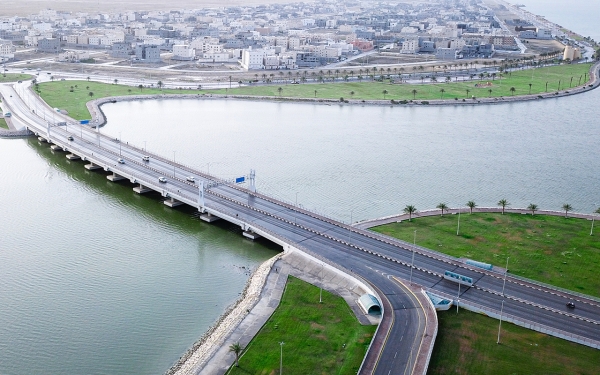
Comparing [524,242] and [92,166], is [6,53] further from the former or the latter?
[524,242]

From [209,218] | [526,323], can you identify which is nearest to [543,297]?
[526,323]

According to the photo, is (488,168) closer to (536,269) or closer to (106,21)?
(536,269)

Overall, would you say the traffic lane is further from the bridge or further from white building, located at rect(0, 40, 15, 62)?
white building, located at rect(0, 40, 15, 62)

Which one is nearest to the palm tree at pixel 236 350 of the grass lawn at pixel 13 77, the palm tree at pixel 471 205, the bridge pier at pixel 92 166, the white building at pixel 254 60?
the palm tree at pixel 471 205

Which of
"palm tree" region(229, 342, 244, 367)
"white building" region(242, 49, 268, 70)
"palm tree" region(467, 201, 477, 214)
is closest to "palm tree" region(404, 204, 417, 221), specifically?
"palm tree" region(467, 201, 477, 214)

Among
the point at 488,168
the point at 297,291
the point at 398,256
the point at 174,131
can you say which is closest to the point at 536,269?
the point at 398,256

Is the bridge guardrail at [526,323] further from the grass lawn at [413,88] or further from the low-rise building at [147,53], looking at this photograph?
the low-rise building at [147,53]
